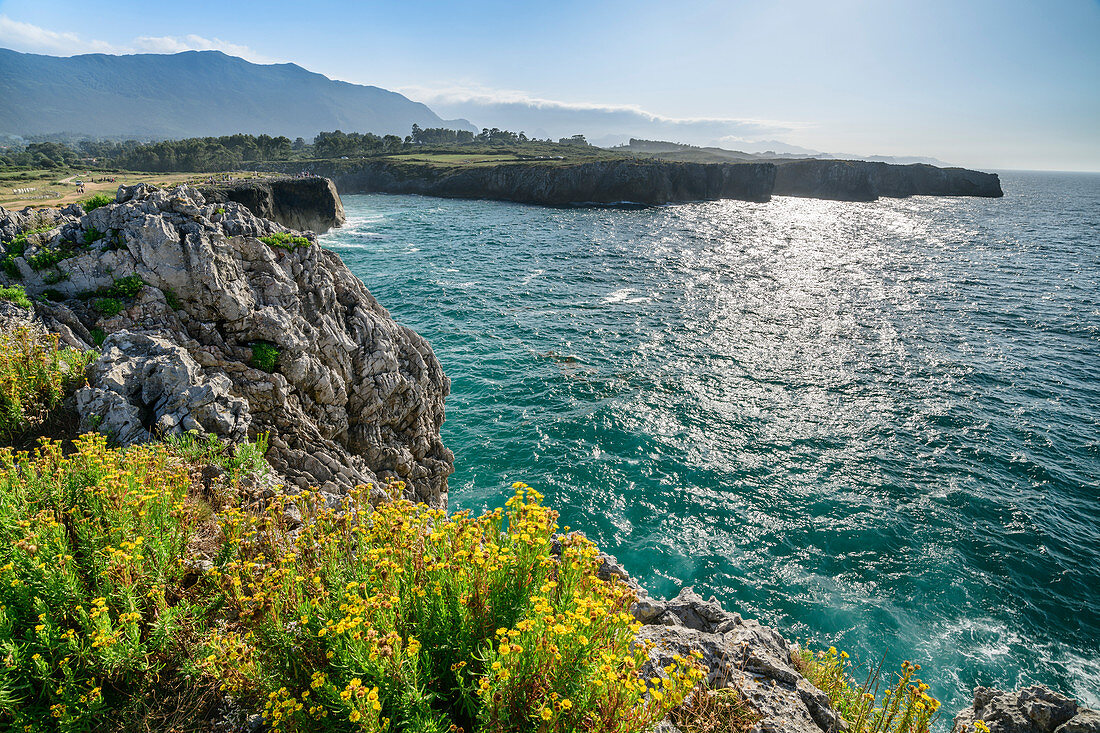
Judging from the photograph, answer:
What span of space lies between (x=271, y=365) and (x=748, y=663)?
42.5 ft

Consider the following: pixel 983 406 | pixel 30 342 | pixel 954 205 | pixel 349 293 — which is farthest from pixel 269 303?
pixel 954 205

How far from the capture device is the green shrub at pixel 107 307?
12.0 metres

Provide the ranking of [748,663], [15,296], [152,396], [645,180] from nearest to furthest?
[748,663]
[152,396]
[15,296]
[645,180]

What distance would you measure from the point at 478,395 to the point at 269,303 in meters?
15.2

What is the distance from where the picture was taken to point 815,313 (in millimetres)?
41625

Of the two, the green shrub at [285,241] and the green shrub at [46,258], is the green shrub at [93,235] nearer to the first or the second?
the green shrub at [46,258]

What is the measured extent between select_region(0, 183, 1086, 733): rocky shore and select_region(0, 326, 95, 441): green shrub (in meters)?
0.41

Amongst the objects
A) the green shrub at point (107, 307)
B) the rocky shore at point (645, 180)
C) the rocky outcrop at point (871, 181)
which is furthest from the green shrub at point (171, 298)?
the rocky outcrop at point (871, 181)

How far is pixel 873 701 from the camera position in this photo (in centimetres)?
672

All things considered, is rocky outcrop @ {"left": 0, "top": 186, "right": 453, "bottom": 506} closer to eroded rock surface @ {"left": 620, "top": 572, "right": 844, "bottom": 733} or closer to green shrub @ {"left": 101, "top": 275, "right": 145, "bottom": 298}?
green shrub @ {"left": 101, "top": 275, "right": 145, "bottom": 298}

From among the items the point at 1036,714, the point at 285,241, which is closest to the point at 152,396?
the point at 285,241

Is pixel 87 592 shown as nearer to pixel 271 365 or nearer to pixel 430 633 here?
pixel 430 633

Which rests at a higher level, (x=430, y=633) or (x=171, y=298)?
(x=171, y=298)

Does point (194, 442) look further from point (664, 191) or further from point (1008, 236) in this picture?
point (664, 191)
